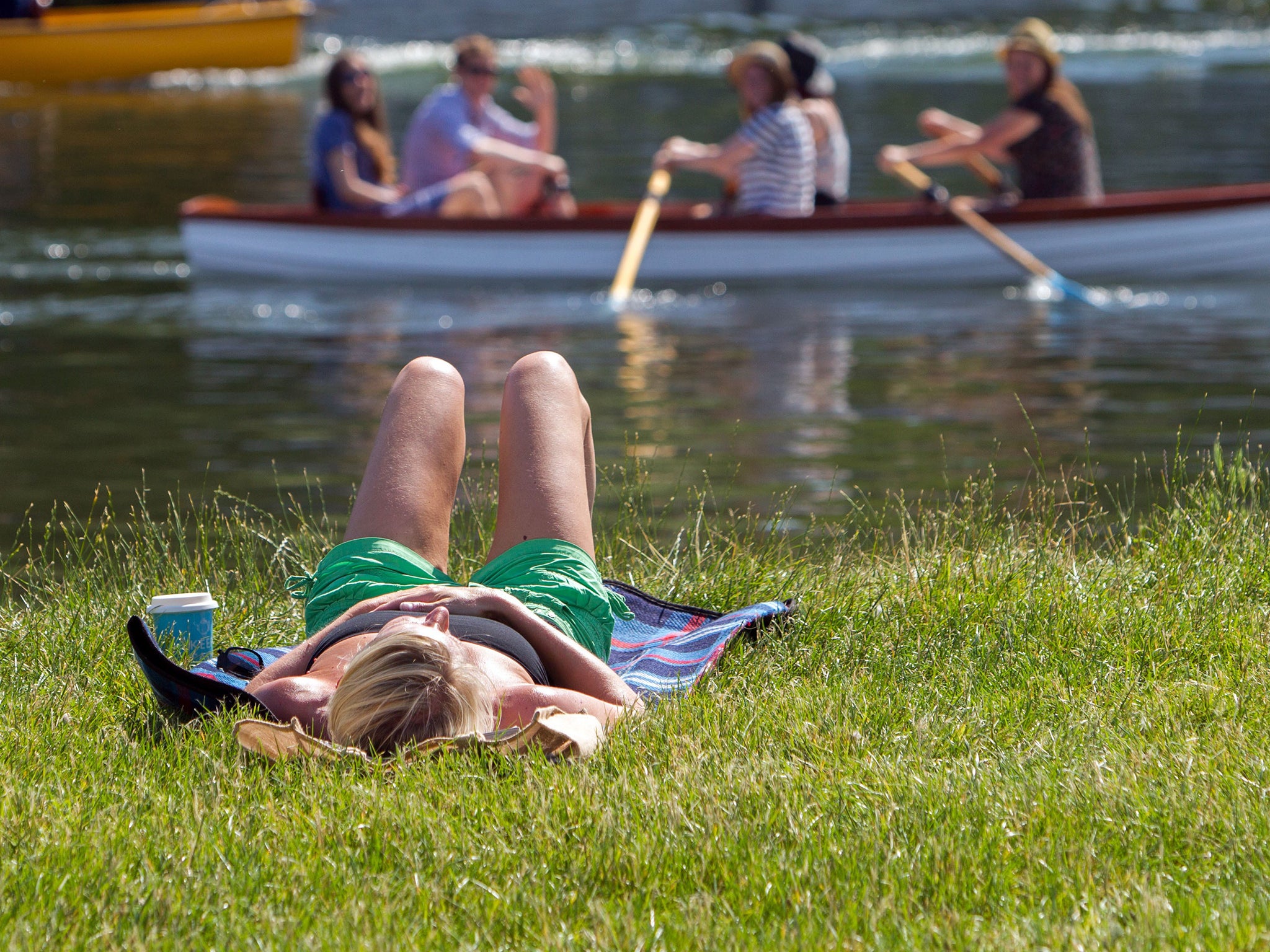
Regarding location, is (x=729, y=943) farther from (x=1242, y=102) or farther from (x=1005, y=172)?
(x=1242, y=102)

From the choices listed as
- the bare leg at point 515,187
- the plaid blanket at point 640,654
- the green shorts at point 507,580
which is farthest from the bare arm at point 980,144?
the green shorts at point 507,580

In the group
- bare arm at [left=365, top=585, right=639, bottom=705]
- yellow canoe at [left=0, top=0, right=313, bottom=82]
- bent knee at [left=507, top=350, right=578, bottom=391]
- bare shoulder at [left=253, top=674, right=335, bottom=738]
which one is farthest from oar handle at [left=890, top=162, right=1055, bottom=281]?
yellow canoe at [left=0, top=0, right=313, bottom=82]

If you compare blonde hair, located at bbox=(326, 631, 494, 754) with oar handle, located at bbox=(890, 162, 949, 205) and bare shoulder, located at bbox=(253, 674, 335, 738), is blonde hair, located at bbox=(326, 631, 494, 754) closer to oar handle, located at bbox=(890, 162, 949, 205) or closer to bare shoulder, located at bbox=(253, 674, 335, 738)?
bare shoulder, located at bbox=(253, 674, 335, 738)

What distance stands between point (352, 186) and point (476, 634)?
10.2m

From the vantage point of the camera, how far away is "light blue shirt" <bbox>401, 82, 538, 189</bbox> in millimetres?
13094

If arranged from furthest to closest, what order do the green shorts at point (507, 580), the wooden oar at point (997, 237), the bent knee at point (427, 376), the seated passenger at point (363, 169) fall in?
the wooden oar at point (997, 237) < the seated passenger at point (363, 169) < the bent knee at point (427, 376) < the green shorts at point (507, 580)

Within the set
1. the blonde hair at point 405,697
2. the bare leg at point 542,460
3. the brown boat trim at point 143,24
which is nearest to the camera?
the blonde hair at point 405,697

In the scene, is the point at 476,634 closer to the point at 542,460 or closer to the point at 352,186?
the point at 542,460

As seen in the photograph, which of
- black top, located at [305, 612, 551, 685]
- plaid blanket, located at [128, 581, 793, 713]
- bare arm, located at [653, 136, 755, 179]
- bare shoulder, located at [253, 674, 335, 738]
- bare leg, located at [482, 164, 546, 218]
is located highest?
bare arm, located at [653, 136, 755, 179]

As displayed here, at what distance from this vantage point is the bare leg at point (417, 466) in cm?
428

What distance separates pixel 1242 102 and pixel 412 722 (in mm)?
30448

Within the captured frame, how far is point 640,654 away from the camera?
180 inches

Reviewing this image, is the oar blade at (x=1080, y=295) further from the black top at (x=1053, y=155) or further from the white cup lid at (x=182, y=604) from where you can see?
the white cup lid at (x=182, y=604)

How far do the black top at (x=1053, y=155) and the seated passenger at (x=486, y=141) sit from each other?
3873 mm
